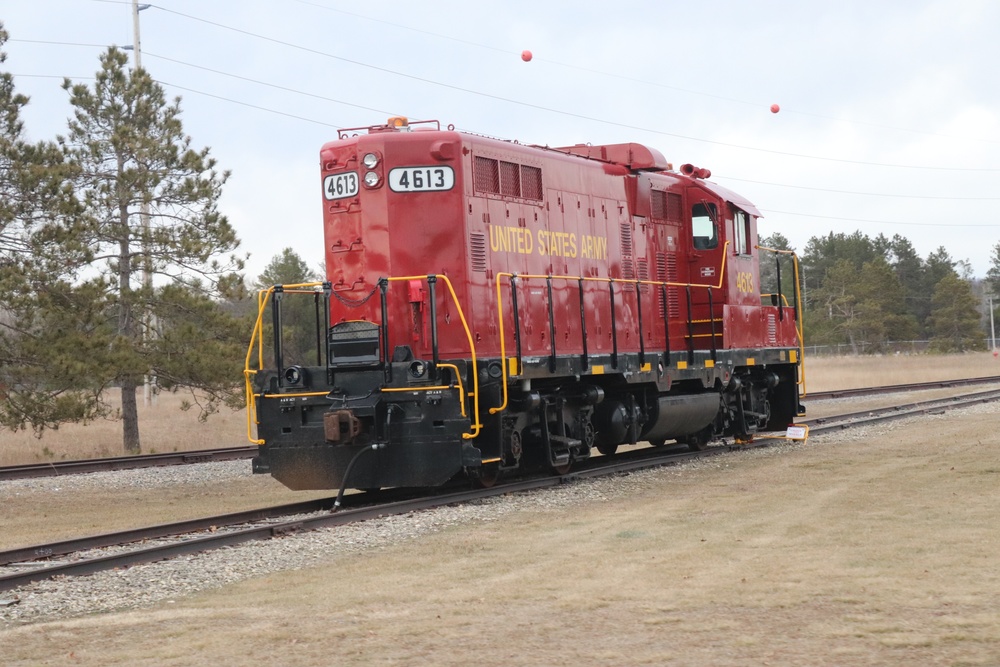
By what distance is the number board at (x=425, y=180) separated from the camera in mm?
13664

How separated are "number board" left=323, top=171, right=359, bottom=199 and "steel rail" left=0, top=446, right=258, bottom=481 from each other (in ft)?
23.8

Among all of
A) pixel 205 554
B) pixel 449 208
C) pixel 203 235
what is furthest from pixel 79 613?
pixel 203 235

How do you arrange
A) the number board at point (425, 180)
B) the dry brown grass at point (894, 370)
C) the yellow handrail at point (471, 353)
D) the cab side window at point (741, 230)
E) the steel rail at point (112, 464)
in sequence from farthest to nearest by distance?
the dry brown grass at point (894, 370)
the cab side window at point (741, 230)
the steel rail at point (112, 464)
the number board at point (425, 180)
the yellow handrail at point (471, 353)

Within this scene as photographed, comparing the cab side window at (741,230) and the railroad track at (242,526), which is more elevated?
the cab side window at (741,230)

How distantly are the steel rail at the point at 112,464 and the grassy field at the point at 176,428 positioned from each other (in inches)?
120

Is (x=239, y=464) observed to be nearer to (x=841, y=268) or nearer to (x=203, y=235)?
(x=203, y=235)

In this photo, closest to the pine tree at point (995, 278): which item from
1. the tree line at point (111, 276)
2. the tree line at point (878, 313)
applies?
the tree line at point (878, 313)

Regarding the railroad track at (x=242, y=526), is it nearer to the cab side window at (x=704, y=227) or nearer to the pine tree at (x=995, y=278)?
the cab side window at (x=704, y=227)

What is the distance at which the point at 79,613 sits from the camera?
300 inches

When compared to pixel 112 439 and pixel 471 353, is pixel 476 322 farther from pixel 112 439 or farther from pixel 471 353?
pixel 112 439

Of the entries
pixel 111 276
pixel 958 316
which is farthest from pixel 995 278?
pixel 111 276

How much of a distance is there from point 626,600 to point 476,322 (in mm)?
6634

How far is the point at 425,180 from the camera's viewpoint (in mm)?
13672

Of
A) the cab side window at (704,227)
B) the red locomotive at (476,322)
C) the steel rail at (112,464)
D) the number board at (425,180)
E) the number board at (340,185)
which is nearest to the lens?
the red locomotive at (476,322)
